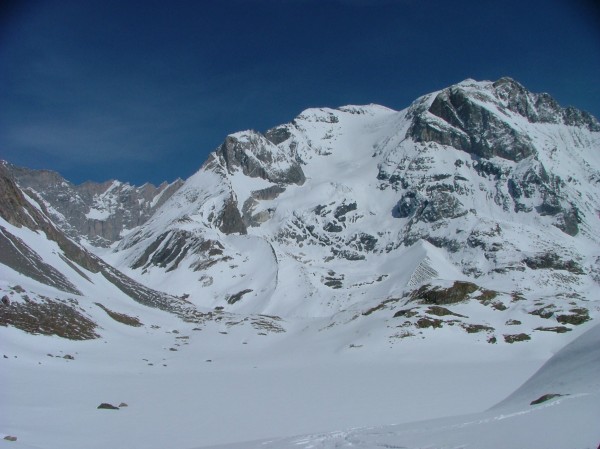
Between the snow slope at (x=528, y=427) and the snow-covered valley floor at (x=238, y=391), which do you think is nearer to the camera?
the snow slope at (x=528, y=427)

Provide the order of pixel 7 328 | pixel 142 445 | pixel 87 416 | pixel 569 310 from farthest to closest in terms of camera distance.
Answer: pixel 569 310
pixel 7 328
pixel 87 416
pixel 142 445

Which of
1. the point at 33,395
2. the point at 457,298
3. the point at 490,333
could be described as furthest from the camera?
the point at 457,298

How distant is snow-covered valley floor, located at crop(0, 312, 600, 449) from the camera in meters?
19.0

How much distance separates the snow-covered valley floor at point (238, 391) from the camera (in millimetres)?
19031

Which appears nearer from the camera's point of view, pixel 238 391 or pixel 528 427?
pixel 528 427

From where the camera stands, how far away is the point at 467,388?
3353cm

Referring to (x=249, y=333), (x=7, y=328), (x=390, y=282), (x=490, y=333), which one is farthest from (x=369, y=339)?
(x=390, y=282)

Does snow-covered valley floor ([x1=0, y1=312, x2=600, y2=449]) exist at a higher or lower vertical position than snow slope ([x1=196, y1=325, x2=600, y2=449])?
higher

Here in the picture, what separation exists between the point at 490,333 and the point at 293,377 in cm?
3203

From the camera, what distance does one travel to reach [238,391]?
3347 centimetres

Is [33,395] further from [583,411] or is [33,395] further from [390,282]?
[390,282]

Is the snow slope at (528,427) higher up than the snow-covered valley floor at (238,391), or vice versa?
the snow-covered valley floor at (238,391)

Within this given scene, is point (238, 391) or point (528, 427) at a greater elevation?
point (238, 391)

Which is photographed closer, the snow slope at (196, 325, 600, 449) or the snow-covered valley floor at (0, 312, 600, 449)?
the snow slope at (196, 325, 600, 449)
